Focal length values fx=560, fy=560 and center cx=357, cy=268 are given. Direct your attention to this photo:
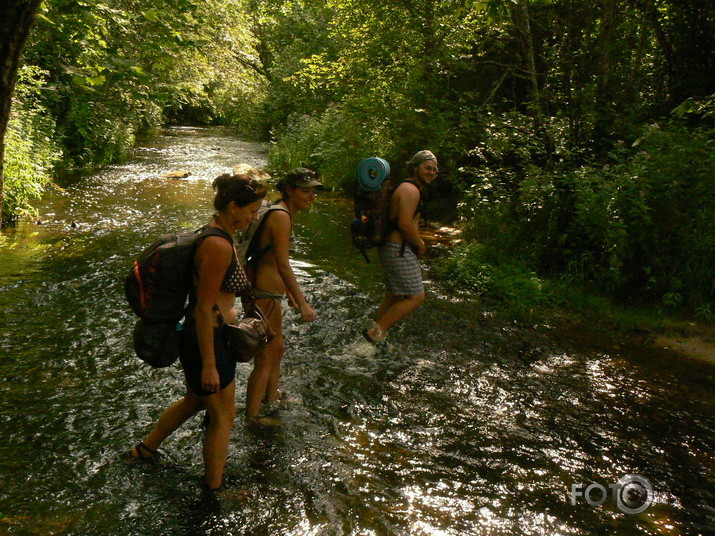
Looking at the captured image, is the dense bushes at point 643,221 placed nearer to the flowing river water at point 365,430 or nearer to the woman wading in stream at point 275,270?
the flowing river water at point 365,430

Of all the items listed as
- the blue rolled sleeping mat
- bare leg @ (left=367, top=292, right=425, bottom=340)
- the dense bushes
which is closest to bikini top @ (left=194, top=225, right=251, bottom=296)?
the blue rolled sleeping mat

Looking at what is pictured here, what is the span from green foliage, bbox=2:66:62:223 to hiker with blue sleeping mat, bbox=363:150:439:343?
745cm

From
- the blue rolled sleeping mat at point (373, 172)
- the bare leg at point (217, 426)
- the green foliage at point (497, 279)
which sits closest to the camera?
the bare leg at point (217, 426)

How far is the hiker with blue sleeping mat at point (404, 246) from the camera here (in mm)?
5781

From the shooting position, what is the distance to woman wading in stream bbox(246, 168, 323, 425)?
4.25 meters

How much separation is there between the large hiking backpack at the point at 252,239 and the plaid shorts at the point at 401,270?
1956 millimetres

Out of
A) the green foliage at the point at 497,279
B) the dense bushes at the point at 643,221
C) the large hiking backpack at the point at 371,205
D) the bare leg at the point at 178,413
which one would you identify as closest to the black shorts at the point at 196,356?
the bare leg at the point at 178,413

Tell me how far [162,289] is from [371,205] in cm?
305

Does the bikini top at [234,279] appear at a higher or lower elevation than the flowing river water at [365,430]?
higher

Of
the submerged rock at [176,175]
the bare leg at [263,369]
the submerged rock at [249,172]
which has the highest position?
the submerged rock at [249,172]

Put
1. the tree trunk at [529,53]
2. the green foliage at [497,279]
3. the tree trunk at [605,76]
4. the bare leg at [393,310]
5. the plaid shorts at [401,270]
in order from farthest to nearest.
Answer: the tree trunk at [529,53]
the tree trunk at [605,76]
the green foliage at [497,279]
the bare leg at [393,310]
the plaid shorts at [401,270]

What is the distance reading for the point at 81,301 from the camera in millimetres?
7211

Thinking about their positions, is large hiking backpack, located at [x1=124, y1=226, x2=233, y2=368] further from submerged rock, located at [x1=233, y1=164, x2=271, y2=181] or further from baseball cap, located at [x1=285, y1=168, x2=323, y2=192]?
baseball cap, located at [x1=285, y1=168, x2=323, y2=192]

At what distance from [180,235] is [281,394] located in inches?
96.4
